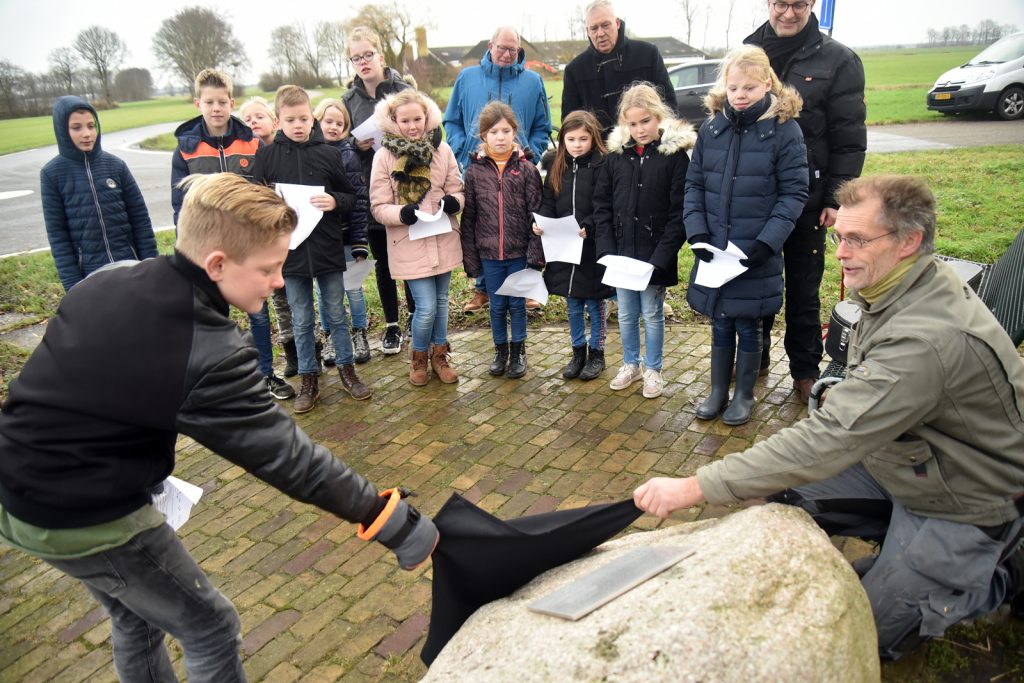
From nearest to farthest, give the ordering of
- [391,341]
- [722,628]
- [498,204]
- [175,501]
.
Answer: [722,628] < [175,501] < [498,204] < [391,341]

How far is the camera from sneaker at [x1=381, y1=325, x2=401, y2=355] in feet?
21.4

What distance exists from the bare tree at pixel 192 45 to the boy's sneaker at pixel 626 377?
194 feet

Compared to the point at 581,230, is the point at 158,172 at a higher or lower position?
lower

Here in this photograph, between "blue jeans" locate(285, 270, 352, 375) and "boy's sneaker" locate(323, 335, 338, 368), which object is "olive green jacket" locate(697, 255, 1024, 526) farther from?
"boy's sneaker" locate(323, 335, 338, 368)

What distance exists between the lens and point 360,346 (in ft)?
21.1

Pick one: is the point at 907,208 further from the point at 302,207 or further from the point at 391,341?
the point at 391,341

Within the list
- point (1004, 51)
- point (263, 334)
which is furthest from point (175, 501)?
point (1004, 51)

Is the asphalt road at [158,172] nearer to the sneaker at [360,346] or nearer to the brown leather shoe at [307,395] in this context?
the sneaker at [360,346]

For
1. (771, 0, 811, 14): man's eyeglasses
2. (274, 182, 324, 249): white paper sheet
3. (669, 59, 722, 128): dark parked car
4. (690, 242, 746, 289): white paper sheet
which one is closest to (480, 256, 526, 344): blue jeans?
(274, 182, 324, 249): white paper sheet

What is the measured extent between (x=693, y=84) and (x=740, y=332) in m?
17.0

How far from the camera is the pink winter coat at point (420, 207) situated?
18.1 feet

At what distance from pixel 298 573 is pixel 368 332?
3.76m

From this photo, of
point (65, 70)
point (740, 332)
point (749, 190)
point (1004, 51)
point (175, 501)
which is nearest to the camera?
point (175, 501)

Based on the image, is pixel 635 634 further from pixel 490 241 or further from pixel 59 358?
pixel 490 241
